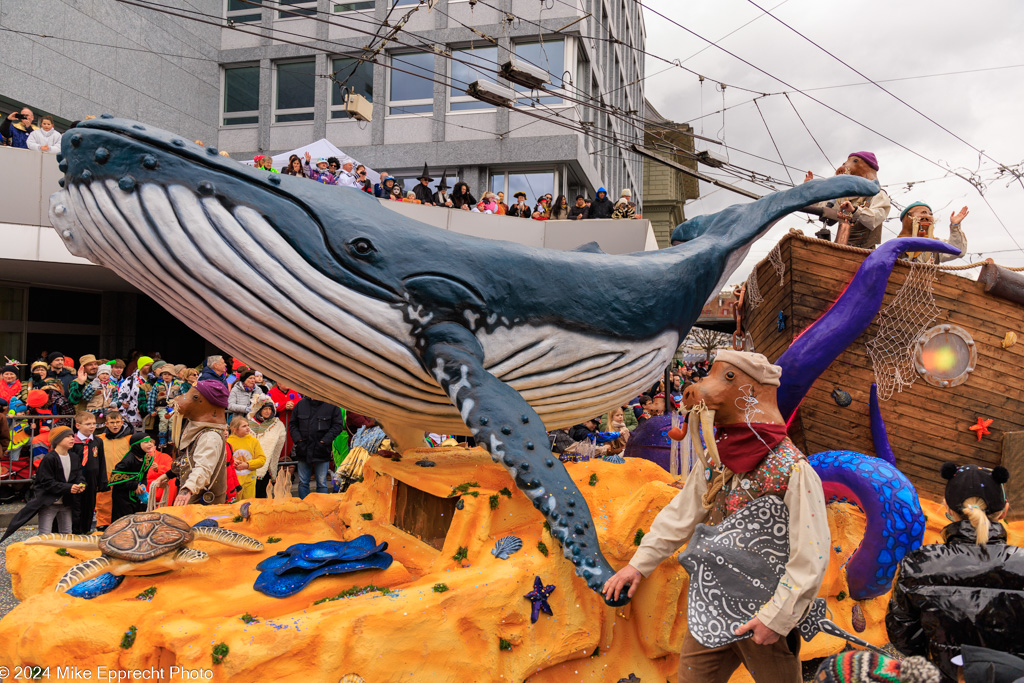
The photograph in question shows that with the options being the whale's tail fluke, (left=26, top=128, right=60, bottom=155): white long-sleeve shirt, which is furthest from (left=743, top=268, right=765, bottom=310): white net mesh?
(left=26, top=128, right=60, bottom=155): white long-sleeve shirt

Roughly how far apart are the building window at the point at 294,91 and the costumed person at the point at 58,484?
14457 mm

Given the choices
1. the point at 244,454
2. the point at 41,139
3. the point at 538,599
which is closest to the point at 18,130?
the point at 41,139

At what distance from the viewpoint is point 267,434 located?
6883mm

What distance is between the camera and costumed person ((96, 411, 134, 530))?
5.96m

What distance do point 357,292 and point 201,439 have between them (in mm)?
2151

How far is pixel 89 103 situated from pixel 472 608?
50.9 feet

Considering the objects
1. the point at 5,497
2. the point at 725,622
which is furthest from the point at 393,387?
the point at 5,497

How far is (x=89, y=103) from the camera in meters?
14.2

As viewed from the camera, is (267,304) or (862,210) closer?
(267,304)

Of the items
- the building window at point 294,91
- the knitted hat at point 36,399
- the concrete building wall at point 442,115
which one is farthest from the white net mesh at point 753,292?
the building window at point 294,91

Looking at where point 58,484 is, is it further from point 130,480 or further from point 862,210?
point 862,210

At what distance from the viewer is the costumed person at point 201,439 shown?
177 inches

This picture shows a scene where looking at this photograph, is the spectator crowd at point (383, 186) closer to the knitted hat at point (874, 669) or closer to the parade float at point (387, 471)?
the parade float at point (387, 471)

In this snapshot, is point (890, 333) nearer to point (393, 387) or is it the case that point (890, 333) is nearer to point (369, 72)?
point (393, 387)
